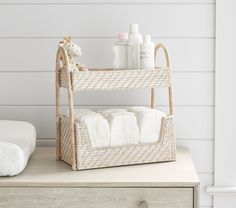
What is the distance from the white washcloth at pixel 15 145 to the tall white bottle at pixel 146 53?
1.56 feet

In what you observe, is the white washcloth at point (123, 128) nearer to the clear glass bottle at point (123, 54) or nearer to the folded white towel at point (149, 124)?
the folded white towel at point (149, 124)

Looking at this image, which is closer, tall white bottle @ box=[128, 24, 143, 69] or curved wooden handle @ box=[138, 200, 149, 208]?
curved wooden handle @ box=[138, 200, 149, 208]

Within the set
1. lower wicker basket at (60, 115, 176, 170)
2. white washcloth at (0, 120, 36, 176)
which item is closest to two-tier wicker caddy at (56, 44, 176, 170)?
lower wicker basket at (60, 115, 176, 170)

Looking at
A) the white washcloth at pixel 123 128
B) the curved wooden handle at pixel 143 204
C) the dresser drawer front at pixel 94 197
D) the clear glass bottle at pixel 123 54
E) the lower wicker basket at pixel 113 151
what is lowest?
the curved wooden handle at pixel 143 204

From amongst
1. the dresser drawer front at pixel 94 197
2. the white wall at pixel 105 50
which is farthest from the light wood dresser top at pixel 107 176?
the white wall at pixel 105 50

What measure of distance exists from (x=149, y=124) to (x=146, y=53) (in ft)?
0.80

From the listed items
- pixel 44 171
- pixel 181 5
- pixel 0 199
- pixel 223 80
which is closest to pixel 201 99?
pixel 223 80

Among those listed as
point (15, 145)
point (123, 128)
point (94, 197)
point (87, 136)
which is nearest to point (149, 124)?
point (123, 128)

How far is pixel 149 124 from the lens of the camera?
6.12 feet

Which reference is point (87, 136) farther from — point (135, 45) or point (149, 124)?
point (135, 45)

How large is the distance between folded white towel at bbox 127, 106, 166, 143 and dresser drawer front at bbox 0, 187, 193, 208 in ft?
0.85

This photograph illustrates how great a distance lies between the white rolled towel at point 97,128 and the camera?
179cm

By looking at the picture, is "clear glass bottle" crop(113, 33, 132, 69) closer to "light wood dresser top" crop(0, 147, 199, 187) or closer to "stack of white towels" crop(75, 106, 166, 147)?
"stack of white towels" crop(75, 106, 166, 147)

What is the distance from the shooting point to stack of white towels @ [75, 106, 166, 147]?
1.80 metres
